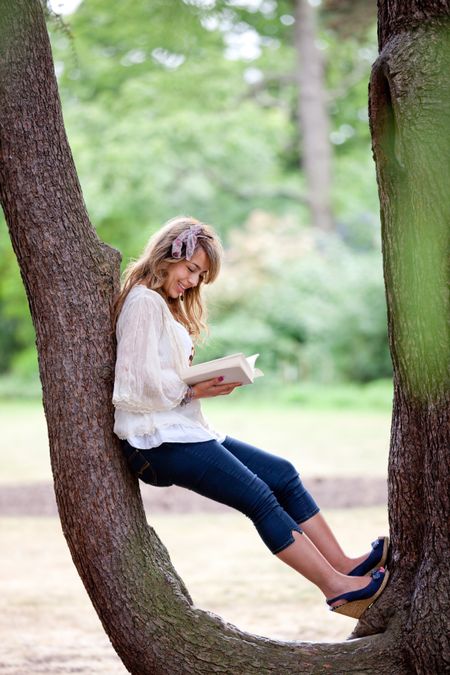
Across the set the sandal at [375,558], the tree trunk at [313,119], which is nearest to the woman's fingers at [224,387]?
the sandal at [375,558]

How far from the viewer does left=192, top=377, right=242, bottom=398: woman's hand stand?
340cm

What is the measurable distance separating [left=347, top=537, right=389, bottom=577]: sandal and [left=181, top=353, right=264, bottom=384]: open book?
2.35ft

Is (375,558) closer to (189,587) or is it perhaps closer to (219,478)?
(219,478)

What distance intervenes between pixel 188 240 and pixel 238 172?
18466 mm

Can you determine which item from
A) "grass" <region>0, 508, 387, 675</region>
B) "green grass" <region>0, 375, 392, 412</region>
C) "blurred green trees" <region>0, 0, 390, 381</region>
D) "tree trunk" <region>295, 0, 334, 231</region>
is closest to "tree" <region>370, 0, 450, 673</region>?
"grass" <region>0, 508, 387, 675</region>

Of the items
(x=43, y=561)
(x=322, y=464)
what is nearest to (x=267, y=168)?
→ (x=322, y=464)

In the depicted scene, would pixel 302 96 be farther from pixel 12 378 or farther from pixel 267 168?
pixel 12 378

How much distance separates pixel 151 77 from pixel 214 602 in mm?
16106

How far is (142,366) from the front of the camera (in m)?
3.32

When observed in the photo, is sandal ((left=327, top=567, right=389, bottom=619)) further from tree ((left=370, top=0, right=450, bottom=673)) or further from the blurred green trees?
the blurred green trees

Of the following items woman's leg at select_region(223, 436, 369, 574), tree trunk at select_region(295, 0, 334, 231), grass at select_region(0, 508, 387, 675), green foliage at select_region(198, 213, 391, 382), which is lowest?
grass at select_region(0, 508, 387, 675)

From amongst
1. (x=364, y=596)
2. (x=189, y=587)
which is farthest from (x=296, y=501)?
(x=189, y=587)

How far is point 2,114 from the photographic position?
132 inches

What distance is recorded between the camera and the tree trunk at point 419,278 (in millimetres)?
3205
